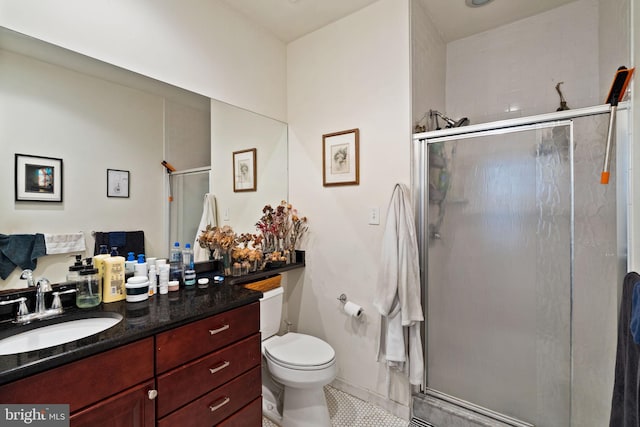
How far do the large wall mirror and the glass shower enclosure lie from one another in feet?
Result: 4.57

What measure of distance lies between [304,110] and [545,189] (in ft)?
5.57

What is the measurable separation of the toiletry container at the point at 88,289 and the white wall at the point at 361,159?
1.37m

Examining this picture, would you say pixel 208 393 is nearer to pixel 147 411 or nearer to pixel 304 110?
pixel 147 411

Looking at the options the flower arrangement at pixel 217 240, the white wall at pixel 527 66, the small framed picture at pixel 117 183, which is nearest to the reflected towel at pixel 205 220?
the flower arrangement at pixel 217 240

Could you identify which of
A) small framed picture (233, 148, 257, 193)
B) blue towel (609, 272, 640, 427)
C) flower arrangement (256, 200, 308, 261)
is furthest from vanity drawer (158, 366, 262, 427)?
blue towel (609, 272, 640, 427)

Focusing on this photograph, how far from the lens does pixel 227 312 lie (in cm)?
130

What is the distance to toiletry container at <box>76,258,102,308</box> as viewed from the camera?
1.23 meters

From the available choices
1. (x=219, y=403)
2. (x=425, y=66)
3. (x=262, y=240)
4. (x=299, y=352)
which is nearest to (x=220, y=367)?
(x=219, y=403)

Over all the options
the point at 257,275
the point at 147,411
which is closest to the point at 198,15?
the point at 257,275

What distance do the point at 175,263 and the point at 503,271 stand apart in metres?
1.90

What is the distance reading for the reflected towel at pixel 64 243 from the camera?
1.27 metres

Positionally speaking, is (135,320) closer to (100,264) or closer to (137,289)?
(137,289)

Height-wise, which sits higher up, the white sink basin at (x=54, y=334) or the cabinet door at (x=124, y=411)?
the white sink basin at (x=54, y=334)

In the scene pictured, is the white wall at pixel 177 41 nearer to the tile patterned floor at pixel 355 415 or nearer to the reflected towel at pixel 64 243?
the reflected towel at pixel 64 243
